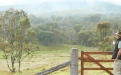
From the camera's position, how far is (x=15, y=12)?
36.1 m

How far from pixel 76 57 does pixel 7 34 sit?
29.5m

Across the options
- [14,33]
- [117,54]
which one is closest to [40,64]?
[14,33]

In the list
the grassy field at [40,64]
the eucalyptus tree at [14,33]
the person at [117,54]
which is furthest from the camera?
the eucalyptus tree at [14,33]

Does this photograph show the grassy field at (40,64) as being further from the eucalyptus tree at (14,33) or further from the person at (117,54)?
the person at (117,54)

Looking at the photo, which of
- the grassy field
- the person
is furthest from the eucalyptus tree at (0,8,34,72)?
the person

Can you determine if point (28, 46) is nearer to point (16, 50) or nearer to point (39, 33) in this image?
point (16, 50)

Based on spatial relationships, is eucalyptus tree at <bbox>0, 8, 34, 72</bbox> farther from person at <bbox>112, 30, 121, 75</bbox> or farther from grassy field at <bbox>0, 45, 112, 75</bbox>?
person at <bbox>112, 30, 121, 75</bbox>

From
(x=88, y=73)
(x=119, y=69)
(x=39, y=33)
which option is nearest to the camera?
(x=119, y=69)

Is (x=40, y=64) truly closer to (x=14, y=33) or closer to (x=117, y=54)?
(x=14, y=33)

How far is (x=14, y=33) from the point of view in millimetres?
36656

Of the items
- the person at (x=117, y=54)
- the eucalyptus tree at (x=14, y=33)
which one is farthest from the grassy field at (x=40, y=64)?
the person at (x=117, y=54)

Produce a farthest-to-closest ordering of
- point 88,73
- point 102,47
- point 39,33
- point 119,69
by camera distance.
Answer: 1. point 39,33
2. point 102,47
3. point 88,73
4. point 119,69

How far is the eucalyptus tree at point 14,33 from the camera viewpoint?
117 feet

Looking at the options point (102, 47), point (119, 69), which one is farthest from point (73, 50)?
point (102, 47)
